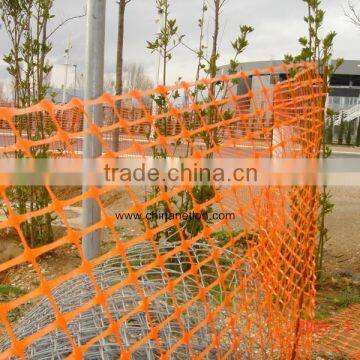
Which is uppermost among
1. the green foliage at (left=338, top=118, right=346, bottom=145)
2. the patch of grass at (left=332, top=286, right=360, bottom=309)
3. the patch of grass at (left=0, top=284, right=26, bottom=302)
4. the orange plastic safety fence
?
the green foliage at (left=338, top=118, right=346, bottom=145)

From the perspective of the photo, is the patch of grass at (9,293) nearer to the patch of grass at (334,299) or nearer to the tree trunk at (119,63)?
the patch of grass at (334,299)

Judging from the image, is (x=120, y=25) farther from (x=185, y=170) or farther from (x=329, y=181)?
(x=329, y=181)

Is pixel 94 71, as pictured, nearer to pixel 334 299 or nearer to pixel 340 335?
pixel 340 335

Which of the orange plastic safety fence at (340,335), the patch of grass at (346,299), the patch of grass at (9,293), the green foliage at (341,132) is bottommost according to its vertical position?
the patch of grass at (9,293)

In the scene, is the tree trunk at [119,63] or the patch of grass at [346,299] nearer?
the patch of grass at [346,299]

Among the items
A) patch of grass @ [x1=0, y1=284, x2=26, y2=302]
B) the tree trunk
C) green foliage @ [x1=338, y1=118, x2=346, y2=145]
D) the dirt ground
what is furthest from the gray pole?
green foliage @ [x1=338, y1=118, x2=346, y2=145]

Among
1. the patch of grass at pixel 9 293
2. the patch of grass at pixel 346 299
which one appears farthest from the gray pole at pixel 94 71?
the patch of grass at pixel 346 299

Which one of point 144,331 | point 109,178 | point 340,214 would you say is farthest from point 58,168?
point 340,214

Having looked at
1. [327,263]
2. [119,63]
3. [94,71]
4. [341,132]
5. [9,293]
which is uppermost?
[119,63]

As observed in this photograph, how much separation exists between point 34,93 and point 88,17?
2.12m

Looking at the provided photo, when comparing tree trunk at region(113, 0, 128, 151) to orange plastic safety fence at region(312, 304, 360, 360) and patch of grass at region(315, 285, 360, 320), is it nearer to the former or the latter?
patch of grass at region(315, 285, 360, 320)

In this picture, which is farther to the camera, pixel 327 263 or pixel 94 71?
pixel 327 263

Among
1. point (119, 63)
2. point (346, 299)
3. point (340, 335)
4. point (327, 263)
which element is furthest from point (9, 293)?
point (119, 63)

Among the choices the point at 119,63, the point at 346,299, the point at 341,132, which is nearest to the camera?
the point at 346,299
